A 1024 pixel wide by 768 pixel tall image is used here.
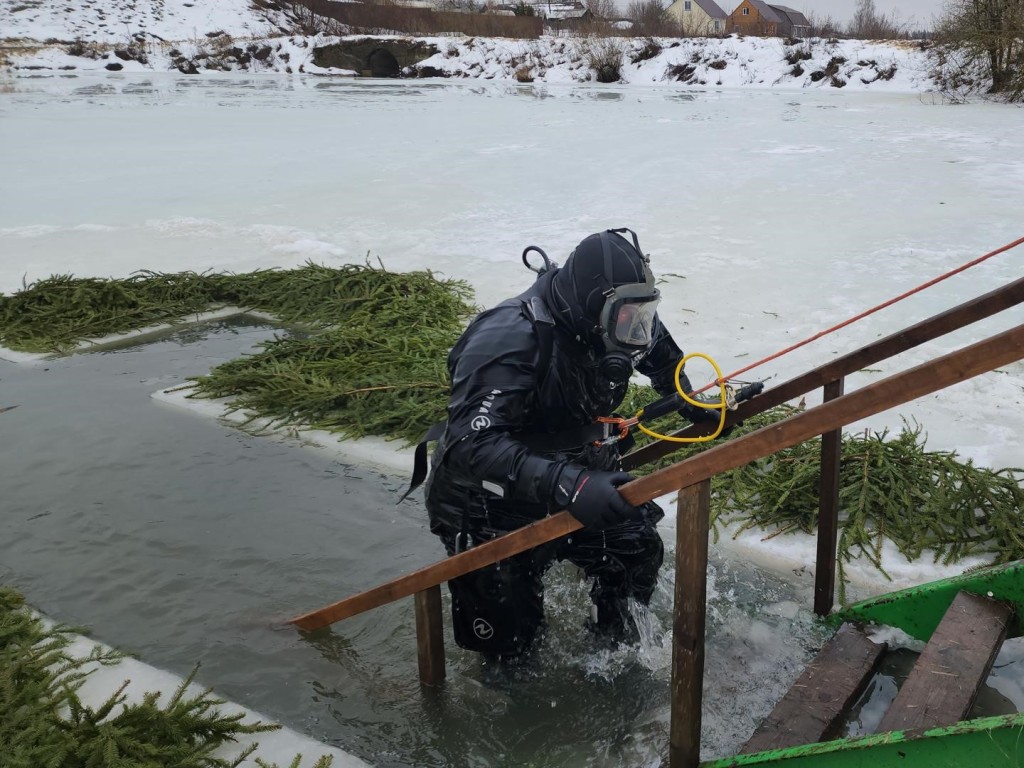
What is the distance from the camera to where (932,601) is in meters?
2.93

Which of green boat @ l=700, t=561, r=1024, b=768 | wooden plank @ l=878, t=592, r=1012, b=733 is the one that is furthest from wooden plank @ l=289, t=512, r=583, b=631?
wooden plank @ l=878, t=592, r=1012, b=733

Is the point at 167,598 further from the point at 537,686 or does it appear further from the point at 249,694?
the point at 537,686

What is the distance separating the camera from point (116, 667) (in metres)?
3.10

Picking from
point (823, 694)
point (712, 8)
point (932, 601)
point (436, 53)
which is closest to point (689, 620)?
point (823, 694)

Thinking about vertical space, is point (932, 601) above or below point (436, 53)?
below

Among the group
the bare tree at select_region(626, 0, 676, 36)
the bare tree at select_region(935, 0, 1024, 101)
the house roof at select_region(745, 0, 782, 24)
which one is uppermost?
the house roof at select_region(745, 0, 782, 24)

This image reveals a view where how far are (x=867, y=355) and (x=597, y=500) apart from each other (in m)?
1.10

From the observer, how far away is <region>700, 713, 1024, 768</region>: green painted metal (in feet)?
6.04

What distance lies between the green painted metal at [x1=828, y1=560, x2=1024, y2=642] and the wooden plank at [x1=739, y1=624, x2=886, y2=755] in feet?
0.30

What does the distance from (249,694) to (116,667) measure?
48cm


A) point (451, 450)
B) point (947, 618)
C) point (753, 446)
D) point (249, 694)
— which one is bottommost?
point (249, 694)

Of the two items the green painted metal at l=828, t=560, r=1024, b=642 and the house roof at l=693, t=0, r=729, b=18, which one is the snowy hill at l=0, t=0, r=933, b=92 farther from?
the house roof at l=693, t=0, r=729, b=18

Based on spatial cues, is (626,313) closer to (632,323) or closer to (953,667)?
(632,323)

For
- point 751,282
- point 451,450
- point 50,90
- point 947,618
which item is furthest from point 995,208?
point 50,90
